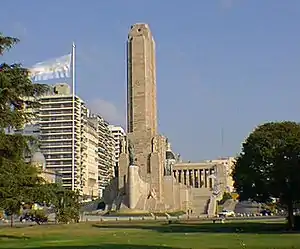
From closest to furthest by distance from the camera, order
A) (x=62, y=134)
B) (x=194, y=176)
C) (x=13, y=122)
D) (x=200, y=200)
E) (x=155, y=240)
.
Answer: (x=13, y=122)
(x=155, y=240)
(x=200, y=200)
(x=194, y=176)
(x=62, y=134)

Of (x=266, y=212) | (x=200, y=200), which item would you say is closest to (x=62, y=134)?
(x=200, y=200)

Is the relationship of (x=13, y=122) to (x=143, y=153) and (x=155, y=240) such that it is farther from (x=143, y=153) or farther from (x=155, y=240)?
(x=143, y=153)

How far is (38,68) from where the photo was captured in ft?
211

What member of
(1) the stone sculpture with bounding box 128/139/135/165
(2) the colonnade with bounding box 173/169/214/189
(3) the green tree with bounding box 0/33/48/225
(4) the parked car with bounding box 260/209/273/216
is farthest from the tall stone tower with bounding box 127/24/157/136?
(3) the green tree with bounding box 0/33/48/225

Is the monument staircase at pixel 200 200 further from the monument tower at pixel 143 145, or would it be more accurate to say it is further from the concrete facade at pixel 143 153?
the monument tower at pixel 143 145

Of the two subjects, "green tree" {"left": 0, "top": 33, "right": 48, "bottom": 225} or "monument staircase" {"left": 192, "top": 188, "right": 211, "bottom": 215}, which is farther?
"monument staircase" {"left": 192, "top": 188, "right": 211, "bottom": 215}

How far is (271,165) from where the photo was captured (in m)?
57.8

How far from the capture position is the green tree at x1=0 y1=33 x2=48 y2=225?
30.1m

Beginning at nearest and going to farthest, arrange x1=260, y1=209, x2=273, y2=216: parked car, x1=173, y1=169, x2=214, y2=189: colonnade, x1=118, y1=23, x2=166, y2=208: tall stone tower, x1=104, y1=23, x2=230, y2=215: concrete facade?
x1=104, y1=23, x2=230, y2=215: concrete facade
x1=260, y1=209, x2=273, y2=216: parked car
x1=118, y1=23, x2=166, y2=208: tall stone tower
x1=173, y1=169, x2=214, y2=189: colonnade

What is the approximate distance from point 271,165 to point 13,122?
3399 cm

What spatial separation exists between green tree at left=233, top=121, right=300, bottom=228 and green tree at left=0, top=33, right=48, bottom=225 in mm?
26245

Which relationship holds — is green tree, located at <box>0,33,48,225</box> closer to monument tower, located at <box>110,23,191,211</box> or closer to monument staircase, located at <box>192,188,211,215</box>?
monument tower, located at <box>110,23,191,211</box>

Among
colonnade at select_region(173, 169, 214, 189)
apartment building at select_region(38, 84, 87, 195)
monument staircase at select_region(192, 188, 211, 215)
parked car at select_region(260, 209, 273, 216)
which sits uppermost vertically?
apartment building at select_region(38, 84, 87, 195)

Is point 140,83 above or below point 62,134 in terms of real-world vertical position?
above
